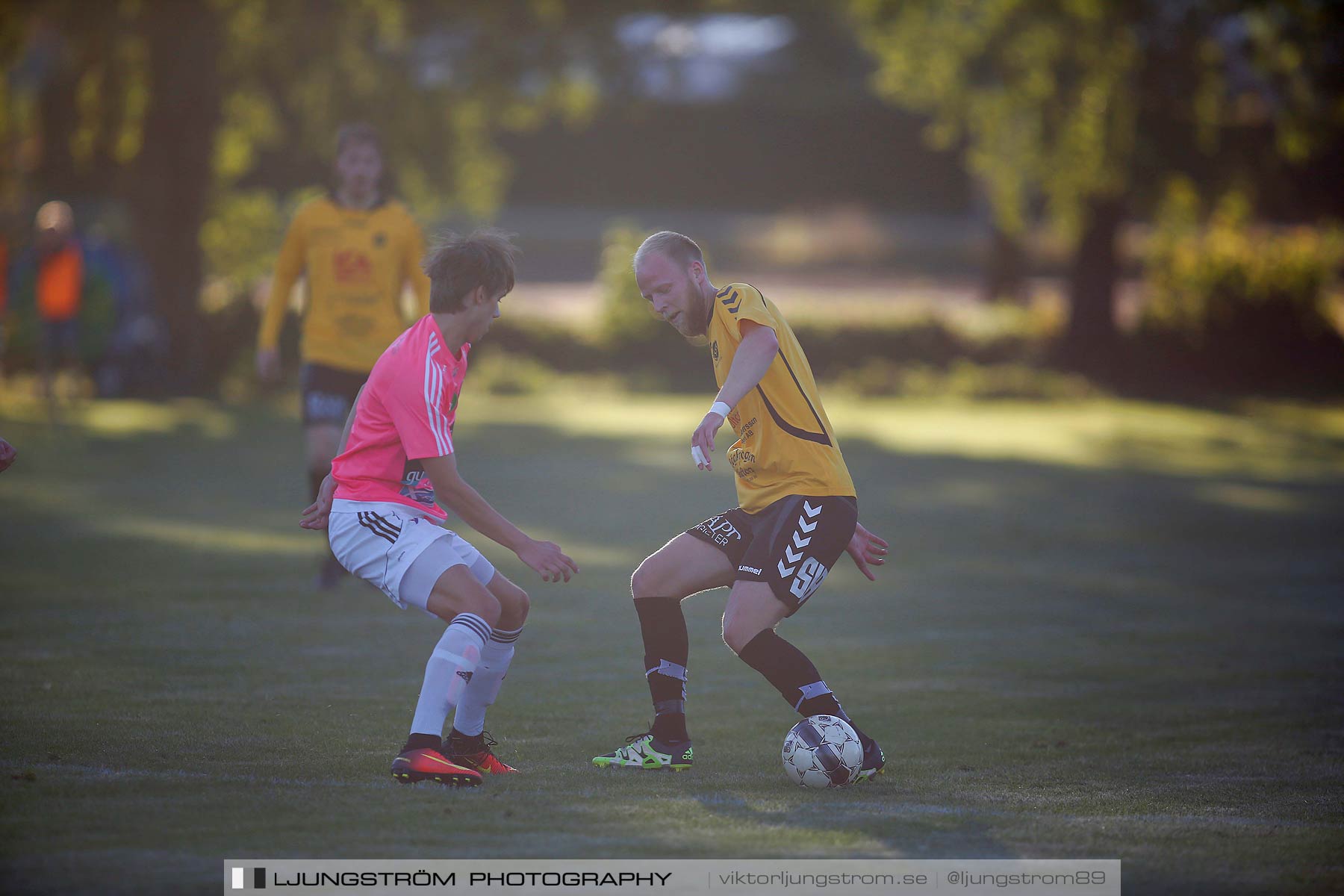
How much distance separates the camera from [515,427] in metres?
18.0

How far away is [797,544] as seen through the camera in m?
5.46

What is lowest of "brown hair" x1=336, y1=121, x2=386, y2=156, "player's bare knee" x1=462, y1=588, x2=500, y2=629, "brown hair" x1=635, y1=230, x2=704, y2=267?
"player's bare knee" x1=462, y1=588, x2=500, y2=629

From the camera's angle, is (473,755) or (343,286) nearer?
(473,755)

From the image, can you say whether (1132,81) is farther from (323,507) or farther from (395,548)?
(395,548)

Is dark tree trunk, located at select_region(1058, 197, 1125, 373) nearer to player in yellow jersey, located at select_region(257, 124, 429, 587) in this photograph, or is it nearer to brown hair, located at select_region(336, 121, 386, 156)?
player in yellow jersey, located at select_region(257, 124, 429, 587)

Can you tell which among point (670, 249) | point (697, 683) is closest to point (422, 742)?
point (670, 249)

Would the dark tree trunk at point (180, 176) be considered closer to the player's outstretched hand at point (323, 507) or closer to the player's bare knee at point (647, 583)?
the player's outstretched hand at point (323, 507)

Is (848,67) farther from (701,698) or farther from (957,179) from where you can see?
(701,698)

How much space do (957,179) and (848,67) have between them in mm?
4911

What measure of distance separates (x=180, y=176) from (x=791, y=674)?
55.6 ft

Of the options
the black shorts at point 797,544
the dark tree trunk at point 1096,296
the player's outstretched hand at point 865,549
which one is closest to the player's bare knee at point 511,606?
the black shorts at point 797,544

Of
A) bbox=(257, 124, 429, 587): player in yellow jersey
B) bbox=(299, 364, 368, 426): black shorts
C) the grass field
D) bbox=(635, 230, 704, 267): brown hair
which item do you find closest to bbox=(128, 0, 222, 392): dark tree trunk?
the grass field

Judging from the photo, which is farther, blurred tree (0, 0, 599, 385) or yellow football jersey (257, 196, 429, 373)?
blurred tree (0, 0, 599, 385)

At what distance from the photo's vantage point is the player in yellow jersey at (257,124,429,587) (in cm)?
896
